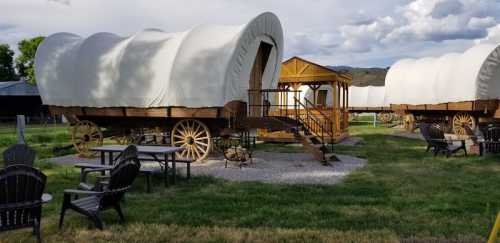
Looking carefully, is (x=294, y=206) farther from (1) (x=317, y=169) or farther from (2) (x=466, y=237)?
(1) (x=317, y=169)

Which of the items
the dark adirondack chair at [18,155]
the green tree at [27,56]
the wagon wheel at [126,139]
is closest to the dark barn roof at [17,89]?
the green tree at [27,56]

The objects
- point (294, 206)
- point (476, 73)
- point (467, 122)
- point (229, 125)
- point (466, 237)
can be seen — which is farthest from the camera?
point (467, 122)

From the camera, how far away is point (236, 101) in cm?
1123

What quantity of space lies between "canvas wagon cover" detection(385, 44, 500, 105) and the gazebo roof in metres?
4.05

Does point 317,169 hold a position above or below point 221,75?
below

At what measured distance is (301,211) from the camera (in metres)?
5.96

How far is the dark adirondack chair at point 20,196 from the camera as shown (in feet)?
13.6

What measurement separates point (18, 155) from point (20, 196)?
2588 mm

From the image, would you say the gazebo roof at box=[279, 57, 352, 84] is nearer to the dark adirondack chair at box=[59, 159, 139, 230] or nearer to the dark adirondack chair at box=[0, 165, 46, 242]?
the dark adirondack chair at box=[59, 159, 139, 230]

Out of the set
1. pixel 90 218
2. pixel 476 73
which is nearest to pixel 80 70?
pixel 90 218

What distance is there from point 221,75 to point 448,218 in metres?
6.30

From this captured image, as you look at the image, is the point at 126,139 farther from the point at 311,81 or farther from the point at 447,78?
the point at 447,78

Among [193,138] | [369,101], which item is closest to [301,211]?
[193,138]

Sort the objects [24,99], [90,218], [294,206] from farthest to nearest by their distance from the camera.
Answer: [24,99], [294,206], [90,218]
